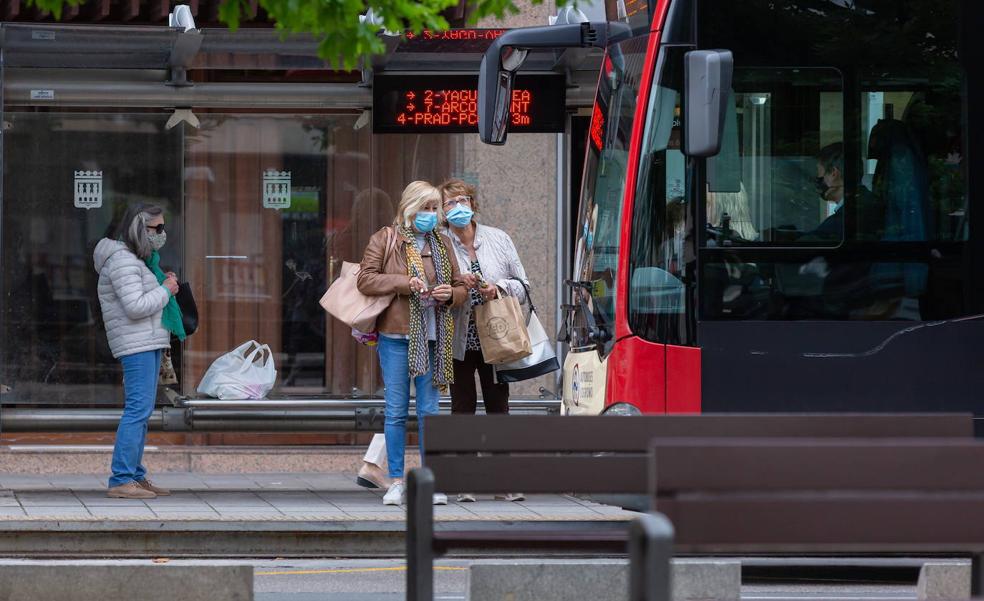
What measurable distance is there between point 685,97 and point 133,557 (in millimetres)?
3695

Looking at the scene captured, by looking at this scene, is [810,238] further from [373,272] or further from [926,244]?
[373,272]

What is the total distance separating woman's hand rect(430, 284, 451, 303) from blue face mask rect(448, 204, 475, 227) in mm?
428

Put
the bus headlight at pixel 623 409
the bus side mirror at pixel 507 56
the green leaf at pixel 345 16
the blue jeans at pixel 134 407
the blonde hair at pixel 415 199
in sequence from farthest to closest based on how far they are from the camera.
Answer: the blue jeans at pixel 134 407 → the blonde hair at pixel 415 199 → the bus side mirror at pixel 507 56 → the bus headlight at pixel 623 409 → the green leaf at pixel 345 16

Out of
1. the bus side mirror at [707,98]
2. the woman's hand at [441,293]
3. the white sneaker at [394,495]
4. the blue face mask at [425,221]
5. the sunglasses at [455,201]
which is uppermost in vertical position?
the bus side mirror at [707,98]

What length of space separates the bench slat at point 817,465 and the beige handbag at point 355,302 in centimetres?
597

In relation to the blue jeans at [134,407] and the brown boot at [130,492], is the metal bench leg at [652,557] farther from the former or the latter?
the brown boot at [130,492]

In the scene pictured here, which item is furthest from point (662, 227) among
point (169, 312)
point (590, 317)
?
point (169, 312)

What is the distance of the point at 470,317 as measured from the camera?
10078 millimetres

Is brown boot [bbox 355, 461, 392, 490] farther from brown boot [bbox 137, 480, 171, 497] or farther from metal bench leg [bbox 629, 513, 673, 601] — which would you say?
metal bench leg [bbox 629, 513, 673, 601]

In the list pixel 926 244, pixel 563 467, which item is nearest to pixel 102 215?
pixel 926 244

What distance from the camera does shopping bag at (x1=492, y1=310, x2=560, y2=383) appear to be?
1004cm

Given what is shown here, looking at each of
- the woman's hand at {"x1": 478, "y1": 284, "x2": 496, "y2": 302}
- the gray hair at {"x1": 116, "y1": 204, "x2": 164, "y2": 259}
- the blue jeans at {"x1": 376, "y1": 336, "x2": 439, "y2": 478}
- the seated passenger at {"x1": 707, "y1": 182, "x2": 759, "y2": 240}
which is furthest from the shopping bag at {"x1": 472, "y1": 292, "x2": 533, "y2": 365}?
the seated passenger at {"x1": 707, "y1": 182, "x2": 759, "y2": 240}

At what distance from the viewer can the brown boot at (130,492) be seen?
10.3 meters

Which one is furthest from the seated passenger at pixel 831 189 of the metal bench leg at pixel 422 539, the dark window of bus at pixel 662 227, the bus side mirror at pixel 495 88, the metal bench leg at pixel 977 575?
the metal bench leg at pixel 422 539
